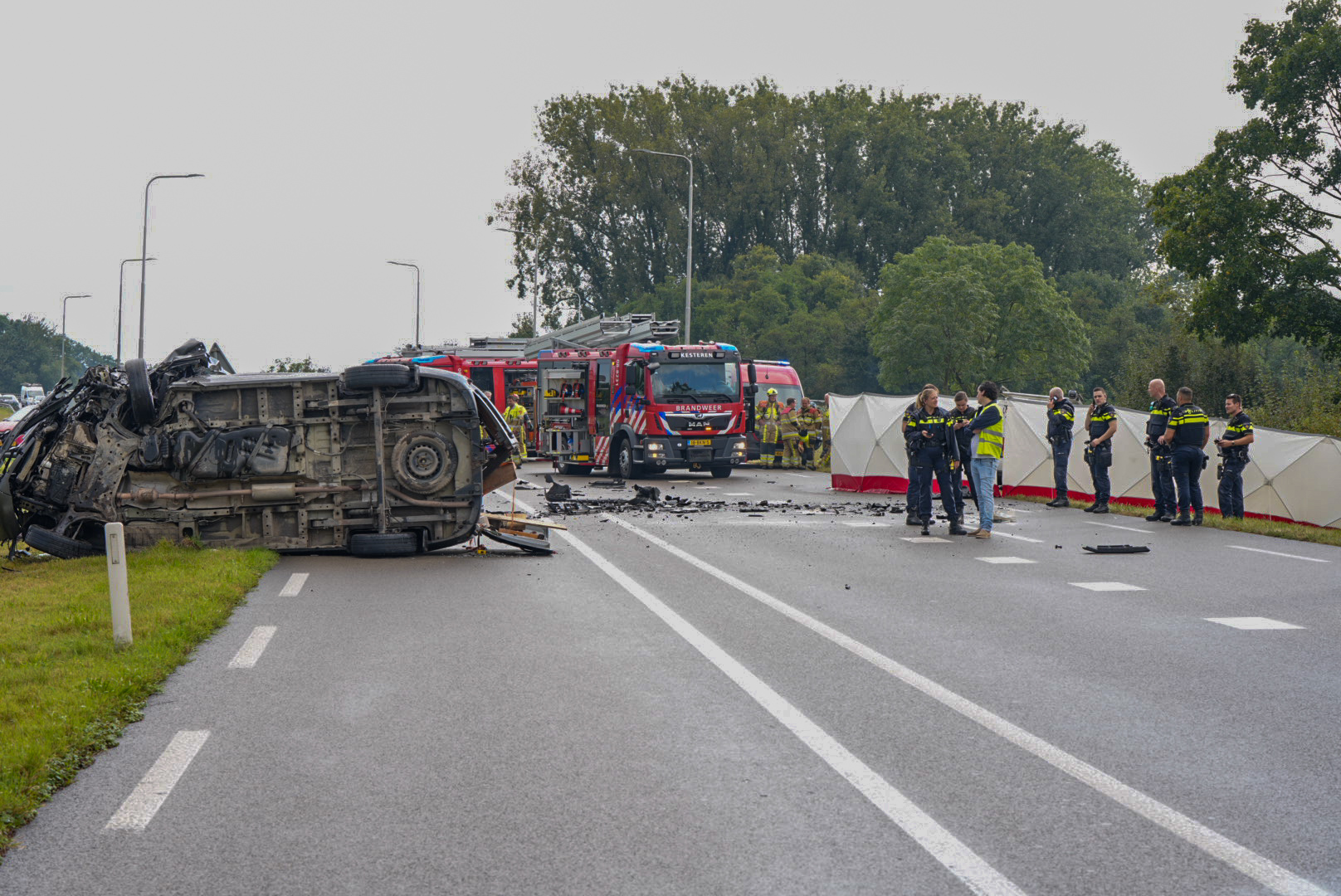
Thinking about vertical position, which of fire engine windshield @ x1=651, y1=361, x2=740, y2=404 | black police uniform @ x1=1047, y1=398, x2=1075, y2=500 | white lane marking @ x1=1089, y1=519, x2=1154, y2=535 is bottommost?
white lane marking @ x1=1089, y1=519, x2=1154, y2=535

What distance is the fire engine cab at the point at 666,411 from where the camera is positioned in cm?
2891

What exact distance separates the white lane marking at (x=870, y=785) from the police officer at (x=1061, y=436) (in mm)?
13437

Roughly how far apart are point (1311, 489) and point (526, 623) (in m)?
13.1

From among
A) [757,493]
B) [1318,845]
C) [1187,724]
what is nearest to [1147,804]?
[1318,845]

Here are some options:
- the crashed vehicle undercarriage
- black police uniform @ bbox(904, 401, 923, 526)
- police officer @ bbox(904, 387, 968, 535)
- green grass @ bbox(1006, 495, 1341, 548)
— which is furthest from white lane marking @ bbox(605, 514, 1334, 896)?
green grass @ bbox(1006, 495, 1341, 548)

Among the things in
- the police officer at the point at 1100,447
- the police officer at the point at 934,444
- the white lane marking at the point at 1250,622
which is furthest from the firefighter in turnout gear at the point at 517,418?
the white lane marking at the point at 1250,622

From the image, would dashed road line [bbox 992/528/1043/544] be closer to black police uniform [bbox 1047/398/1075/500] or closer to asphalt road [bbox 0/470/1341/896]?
black police uniform [bbox 1047/398/1075/500]

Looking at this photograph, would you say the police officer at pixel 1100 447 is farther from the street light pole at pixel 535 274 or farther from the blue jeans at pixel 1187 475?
the street light pole at pixel 535 274

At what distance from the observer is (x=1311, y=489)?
18828mm

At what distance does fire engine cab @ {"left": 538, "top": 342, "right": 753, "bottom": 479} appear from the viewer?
94.8ft

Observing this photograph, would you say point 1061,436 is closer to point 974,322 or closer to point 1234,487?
point 1234,487

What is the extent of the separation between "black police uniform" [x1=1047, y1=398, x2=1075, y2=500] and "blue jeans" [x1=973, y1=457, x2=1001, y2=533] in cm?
485

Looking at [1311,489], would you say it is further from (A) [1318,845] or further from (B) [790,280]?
(B) [790,280]

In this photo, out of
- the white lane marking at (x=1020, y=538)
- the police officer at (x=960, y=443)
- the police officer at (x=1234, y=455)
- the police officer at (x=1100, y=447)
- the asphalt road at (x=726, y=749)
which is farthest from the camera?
the police officer at (x=1100, y=447)
